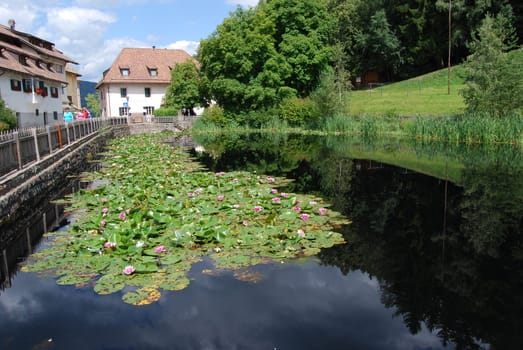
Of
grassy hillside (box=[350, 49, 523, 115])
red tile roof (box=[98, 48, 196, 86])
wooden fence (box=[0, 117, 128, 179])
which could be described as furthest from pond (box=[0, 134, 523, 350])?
red tile roof (box=[98, 48, 196, 86])

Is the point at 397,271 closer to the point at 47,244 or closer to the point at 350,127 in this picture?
the point at 47,244

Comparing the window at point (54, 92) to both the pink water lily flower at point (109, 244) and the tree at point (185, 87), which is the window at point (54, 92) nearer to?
the tree at point (185, 87)

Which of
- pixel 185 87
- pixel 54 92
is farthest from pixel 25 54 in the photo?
pixel 185 87

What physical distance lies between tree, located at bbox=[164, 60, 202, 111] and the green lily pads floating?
38694 millimetres

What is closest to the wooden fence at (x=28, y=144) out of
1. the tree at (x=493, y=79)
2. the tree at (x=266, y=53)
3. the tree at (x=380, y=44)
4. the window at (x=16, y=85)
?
the window at (x=16, y=85)

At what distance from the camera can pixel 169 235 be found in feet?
25.5

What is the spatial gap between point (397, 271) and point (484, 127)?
19666mm

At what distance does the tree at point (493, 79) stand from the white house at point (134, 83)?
42082 millimetres

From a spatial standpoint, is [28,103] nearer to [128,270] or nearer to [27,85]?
[27,85]

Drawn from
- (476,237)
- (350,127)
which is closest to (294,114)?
(350,127)

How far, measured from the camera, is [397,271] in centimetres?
671

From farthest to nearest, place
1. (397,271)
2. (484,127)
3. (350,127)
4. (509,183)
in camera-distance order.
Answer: (350,127) → (484,127) → (509,183) → (397,271)

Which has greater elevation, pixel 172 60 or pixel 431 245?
pixel 172 60

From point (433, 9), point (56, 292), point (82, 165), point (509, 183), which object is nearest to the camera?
point (56, 292)
